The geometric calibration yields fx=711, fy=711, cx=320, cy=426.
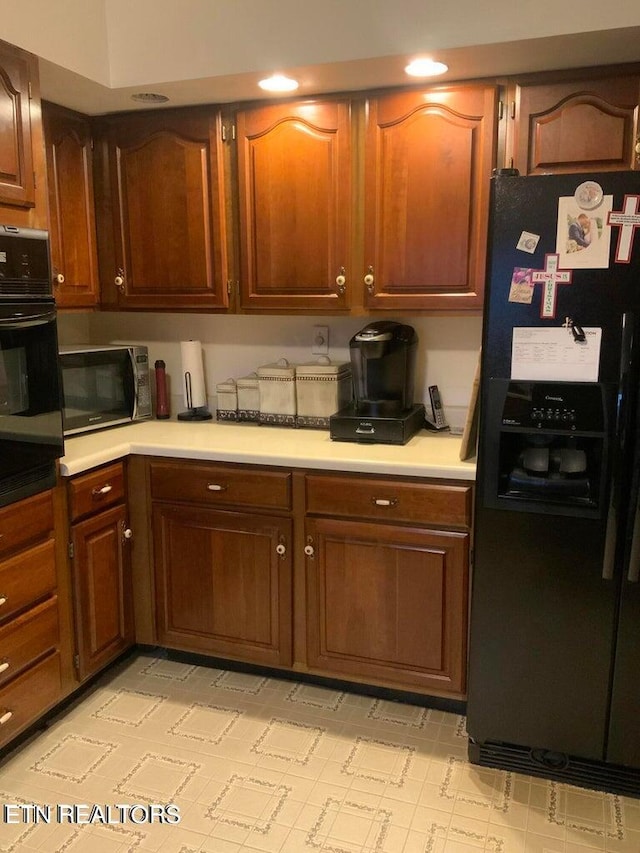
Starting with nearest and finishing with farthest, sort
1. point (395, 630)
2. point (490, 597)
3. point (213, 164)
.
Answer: point (490, 597) < point (395, 630) < point (213, 164)

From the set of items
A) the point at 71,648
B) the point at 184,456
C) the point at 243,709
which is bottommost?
the point at 243,709

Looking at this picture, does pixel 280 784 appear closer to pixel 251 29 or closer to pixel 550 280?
pixel 550 280

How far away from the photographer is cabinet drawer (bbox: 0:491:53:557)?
2119 mm

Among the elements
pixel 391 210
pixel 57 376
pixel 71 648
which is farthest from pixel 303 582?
pixel 391 210

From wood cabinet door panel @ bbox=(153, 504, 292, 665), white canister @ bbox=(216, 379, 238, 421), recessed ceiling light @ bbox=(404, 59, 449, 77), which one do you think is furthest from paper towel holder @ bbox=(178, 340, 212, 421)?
recessed ceiling light @ bbox=(404, 59, 449, 77)

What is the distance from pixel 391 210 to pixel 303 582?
52.8 inches

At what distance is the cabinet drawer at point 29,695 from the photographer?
2.16 meters

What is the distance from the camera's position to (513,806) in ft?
6.70

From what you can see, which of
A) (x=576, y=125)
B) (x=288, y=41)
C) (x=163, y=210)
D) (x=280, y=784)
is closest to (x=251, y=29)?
(x=288, y=41)

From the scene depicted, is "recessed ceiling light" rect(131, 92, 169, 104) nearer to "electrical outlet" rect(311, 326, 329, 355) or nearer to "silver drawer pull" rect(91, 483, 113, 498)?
"electrical outlet" rect(311, 326, 329, 355)

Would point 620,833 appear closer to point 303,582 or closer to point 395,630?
point 395,630

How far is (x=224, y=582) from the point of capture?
2613 mm

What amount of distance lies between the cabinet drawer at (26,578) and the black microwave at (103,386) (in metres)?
0.54

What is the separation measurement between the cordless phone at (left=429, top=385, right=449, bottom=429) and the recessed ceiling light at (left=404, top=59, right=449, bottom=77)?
1.10m
